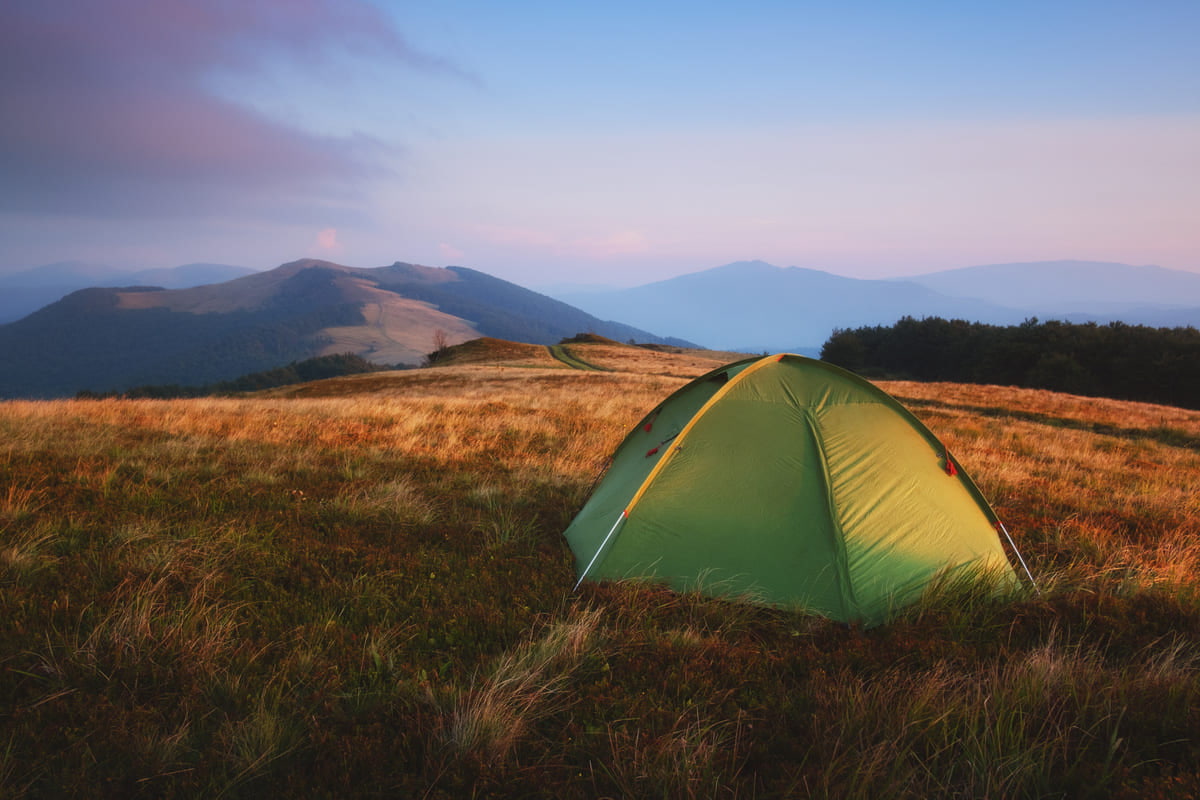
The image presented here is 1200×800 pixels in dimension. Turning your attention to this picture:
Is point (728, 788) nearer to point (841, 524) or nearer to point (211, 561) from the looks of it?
point (841, 524)

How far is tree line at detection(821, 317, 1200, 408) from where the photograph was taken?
181 feet

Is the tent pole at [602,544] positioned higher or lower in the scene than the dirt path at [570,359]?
lower

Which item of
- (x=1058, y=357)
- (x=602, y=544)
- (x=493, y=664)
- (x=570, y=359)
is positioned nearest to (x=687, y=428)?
(x=602, y=544)

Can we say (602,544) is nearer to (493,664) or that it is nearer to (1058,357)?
(493,664)

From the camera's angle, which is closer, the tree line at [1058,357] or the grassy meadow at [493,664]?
the grassy meadow at [493,664]

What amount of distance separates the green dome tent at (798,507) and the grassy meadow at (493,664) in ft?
1.07

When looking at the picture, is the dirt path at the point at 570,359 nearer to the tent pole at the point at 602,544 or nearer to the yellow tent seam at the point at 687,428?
the yellow tent seam at the point at 687,428

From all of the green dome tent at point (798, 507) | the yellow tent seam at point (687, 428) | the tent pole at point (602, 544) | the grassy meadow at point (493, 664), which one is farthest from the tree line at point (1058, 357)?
the tent pole at point (602, 544)

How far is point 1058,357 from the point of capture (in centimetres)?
5962

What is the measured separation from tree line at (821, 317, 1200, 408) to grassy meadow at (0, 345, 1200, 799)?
6867 cm

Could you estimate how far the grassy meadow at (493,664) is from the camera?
2.74 m

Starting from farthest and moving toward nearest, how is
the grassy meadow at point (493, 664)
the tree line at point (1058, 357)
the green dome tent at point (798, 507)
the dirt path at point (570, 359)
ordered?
1. the tree line at point (1058, 357)
2. the dirt path at point (570, 359)
3. the green dome tent at point (798, 507)
4. the grassy meadow at point (493, 664)

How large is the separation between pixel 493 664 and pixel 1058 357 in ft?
252

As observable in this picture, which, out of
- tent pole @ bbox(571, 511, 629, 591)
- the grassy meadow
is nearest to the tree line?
the grassy meadow
